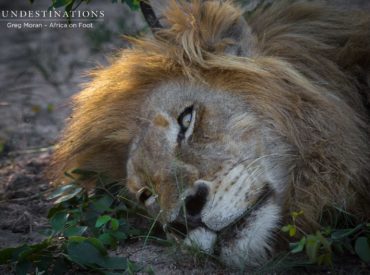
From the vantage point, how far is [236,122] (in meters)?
3.06

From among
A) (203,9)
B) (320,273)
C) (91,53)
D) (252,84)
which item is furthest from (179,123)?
(91,53)

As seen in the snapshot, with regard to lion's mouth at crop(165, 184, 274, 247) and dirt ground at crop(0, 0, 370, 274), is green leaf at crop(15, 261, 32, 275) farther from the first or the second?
lion's mouth at crop(165, 184, 274, 247)

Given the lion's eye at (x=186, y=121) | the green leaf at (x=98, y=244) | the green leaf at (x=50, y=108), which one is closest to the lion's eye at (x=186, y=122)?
the lion's eye at (x=186, y=121)

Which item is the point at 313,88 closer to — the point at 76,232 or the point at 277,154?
the point at 277,154

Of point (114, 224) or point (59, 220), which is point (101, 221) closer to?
point (114, 224)

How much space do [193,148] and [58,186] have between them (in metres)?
1.06

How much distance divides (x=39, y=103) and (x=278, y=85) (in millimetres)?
2959

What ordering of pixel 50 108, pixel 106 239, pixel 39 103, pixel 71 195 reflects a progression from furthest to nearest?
1. pixel 39 103
2. pixel 50 108
3. pixel 71 195
4. pixel 106 239

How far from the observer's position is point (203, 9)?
133 inches

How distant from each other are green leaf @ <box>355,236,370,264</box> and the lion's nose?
64 centimetres

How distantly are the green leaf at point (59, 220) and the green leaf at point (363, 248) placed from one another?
1315mm

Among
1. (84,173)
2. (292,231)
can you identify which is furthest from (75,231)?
(292,231)

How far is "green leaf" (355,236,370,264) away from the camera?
2.79 meters

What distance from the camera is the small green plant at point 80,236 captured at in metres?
2.97
